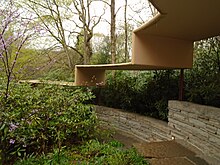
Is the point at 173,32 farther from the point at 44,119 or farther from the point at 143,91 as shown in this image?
the point at 44,119

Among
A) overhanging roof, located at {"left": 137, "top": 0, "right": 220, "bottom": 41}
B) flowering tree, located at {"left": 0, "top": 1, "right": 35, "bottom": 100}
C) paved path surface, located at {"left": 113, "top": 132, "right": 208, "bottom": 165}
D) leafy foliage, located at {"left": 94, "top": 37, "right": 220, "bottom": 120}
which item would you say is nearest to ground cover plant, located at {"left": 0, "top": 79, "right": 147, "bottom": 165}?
paved path surface, located at {"left": 113, "top": 132, "right": 208, "bottom": 165}

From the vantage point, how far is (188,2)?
204 cm

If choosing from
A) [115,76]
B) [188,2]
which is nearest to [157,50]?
[188,2]

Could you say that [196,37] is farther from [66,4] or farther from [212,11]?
[66,4]

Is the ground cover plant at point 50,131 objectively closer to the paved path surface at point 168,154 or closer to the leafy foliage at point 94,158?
the leafy foliage at point 94,158

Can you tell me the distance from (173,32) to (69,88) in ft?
10.2

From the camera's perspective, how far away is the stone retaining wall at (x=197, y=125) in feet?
9.97

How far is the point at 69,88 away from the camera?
5.53 m

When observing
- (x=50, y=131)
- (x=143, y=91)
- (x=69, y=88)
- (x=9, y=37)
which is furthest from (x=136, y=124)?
(x=9, y=37)

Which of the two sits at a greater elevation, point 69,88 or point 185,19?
point 185,19

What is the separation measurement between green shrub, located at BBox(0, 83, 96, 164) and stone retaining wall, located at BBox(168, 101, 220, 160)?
1.79m

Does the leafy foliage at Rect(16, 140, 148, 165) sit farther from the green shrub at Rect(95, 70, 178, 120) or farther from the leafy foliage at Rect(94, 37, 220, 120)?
the green shrub at Rect(95, 70, 178, 120)

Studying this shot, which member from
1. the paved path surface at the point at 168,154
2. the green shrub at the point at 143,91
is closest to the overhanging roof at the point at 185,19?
the green shrub at the point at 143,91

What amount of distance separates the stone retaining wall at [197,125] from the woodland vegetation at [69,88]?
276 millimetres
